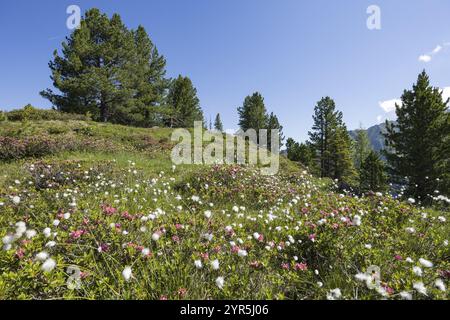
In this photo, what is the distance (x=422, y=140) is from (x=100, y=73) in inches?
1031

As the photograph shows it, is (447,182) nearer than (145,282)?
No

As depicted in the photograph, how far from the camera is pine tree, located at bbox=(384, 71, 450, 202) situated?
1731cm

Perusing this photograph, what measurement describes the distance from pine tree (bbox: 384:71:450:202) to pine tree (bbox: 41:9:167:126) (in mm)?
23754

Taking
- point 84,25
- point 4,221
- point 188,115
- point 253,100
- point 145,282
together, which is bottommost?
point 145,282

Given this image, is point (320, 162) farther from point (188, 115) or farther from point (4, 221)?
point (4, 221)

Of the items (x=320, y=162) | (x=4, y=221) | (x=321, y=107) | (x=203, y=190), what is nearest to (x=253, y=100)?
(x=321, y=107)

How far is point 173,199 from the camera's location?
6.36m

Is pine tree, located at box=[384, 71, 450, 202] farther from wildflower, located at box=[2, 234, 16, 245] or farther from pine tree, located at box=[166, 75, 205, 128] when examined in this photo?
pine tree, located at box=[166, 75, 205, 128]

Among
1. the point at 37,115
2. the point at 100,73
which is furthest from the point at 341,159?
the point at 37,115

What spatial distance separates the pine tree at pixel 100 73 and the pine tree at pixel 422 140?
2375 cm

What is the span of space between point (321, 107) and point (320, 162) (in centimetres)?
778

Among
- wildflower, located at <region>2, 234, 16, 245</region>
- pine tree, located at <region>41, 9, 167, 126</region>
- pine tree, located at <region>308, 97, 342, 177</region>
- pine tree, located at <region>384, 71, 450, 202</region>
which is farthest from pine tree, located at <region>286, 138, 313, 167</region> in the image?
wildflower, located at <region>2, 234, 16, 245</region>

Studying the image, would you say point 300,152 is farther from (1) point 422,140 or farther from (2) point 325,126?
(1) point 422,140

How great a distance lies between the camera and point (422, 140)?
17.8 metres
